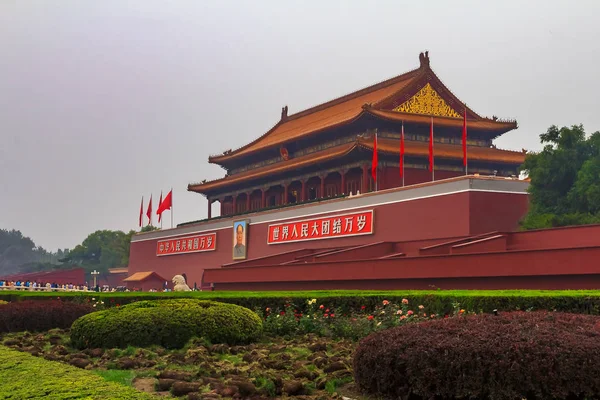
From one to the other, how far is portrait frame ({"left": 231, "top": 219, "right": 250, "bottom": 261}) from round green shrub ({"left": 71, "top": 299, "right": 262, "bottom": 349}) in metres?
25.2

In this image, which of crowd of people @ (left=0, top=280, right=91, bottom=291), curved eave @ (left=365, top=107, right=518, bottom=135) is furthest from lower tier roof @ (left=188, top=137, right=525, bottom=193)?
crowd of people @ (left=0, top=280, right=91, bottom=291)

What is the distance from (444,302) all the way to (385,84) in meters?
28.1

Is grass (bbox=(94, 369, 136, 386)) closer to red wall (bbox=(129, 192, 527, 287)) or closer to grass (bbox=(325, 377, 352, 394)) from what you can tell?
grass (bbox=(325, 377, 352, 394))

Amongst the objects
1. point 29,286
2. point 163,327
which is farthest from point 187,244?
point 163,327

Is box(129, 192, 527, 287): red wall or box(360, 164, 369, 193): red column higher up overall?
box(360, 164, 369, 193): red column

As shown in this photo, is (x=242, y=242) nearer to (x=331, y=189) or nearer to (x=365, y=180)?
(x=331, y=189)

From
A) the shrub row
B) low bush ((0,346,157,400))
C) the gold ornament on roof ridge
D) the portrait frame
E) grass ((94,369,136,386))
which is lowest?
grass ((94,369,136,386))

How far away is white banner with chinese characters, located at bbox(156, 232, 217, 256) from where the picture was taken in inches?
1524

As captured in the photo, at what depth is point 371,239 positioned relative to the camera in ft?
88.4

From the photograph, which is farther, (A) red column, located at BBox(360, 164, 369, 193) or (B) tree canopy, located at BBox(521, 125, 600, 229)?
(A) red column, located at BBox(360, 164, 369, 193)

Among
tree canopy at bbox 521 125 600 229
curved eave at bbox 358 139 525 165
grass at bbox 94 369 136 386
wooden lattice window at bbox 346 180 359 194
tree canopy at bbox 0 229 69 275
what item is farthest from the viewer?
tree canopy at bbox 0 229 69 275

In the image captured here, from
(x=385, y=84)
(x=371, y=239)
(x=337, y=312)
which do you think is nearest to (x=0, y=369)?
(x=337, y=312)

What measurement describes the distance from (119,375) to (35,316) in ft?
17.8

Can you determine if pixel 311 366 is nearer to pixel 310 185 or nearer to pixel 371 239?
pixel 371 239
